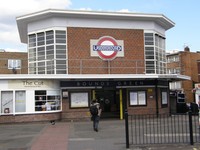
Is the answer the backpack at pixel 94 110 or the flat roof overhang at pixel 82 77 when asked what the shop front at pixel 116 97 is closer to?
the flat roof overhang at pixel 82 77

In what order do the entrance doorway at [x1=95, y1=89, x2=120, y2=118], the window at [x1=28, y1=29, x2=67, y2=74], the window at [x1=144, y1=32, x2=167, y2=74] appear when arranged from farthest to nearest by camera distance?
the entrance doorway at [x1=95, y1=89, x2=120, y2=118], the window at [x1=144, y1=32, x2=167, y2=74], the window at [x1=28, y1=29, x2=67, y2=74]

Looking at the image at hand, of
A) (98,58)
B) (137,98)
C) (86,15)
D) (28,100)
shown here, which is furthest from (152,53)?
(28,100)

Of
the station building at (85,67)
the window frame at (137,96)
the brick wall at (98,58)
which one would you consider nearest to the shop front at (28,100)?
the station building at (85,67)

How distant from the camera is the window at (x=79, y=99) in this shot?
2398 centimetres

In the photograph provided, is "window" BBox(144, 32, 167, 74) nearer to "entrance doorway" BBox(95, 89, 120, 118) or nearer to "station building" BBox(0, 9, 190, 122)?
"station building" BBox(0, 9, 190, 122)

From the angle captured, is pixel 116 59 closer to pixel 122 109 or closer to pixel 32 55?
pixel 122 109

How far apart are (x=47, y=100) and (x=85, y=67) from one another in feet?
12.9

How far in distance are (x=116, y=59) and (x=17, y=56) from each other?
19.0m

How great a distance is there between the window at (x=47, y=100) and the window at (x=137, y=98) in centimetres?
560

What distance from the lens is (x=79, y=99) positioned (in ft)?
79.3

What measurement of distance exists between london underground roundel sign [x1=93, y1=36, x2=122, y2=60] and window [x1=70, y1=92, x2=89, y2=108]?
335 cm

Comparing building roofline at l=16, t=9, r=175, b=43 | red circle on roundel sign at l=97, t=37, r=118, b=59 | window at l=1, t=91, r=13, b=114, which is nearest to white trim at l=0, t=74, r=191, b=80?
window at l=1, t=91, r=13, b=114

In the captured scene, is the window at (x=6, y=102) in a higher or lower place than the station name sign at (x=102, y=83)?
lower

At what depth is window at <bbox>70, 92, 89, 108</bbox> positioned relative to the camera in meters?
24.0
